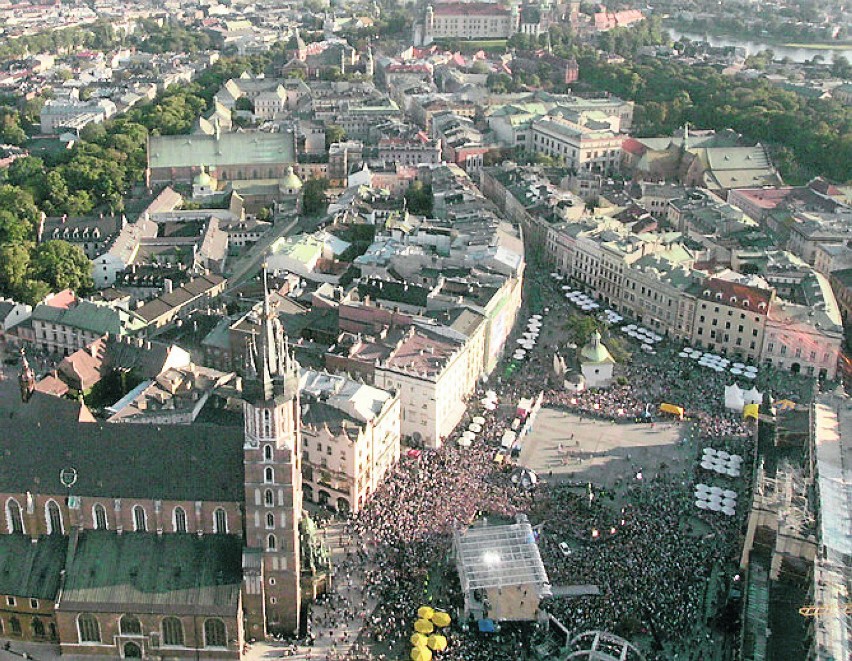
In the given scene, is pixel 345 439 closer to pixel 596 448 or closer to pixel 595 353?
pixel 596 448

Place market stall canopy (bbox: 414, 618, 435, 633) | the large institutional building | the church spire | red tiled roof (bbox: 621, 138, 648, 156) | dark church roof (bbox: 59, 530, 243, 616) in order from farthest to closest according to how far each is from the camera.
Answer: red tiled roof (bbox: 621, 138, 648, 156), market stall canopy (bbox: 414, 618, 435, 633), the large institutional building, dark church roof (bbox: 59, 530, 243, 616), the church spire

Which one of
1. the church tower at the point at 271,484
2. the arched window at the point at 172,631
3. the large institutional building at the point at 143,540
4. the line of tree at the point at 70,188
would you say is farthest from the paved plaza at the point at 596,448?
the line of tree at the point at 70,188

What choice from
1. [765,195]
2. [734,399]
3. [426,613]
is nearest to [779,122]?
[765,195]

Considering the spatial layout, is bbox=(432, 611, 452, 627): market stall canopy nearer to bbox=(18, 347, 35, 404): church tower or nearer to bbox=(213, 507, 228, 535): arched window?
bbox=(213, 507, 228, 535): arched window

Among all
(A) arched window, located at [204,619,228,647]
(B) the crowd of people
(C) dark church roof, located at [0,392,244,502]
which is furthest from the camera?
(B) the crowd of people

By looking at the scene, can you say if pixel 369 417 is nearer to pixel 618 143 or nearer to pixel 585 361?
pixel 585 361

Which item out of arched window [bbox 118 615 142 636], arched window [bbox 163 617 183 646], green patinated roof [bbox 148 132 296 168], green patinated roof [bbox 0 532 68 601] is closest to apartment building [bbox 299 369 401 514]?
arched window [bbox 163 617 183 646]
